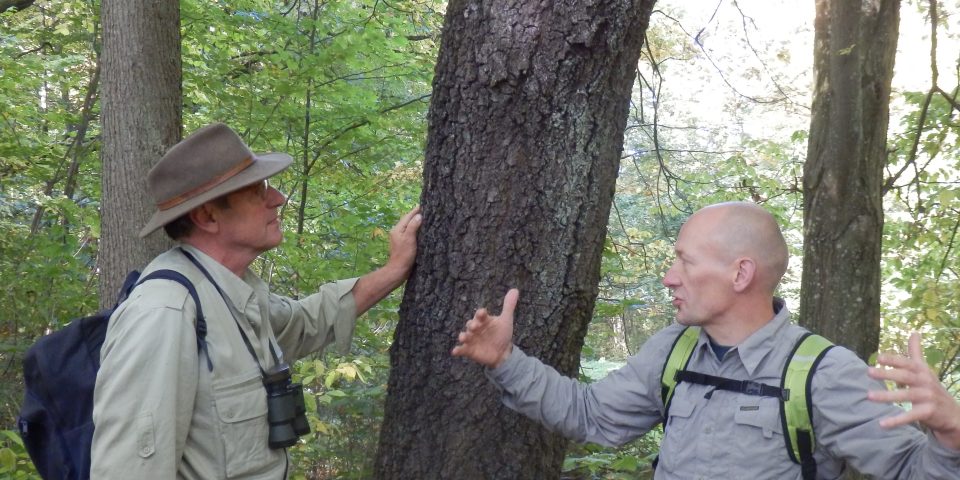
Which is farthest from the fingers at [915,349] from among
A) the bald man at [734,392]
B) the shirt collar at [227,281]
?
the shirt collar at [227,281]

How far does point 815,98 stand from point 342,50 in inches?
148

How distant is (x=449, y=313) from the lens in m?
2.58

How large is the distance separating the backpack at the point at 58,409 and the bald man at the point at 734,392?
99 centimetres

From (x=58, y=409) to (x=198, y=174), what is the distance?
778 millimetres

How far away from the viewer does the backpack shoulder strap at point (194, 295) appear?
7.18ft

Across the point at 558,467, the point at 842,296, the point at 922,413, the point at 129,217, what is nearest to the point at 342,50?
the point at 129,217

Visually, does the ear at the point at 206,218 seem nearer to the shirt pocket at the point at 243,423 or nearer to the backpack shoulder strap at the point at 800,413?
the shirt pocket at the point at 243,423

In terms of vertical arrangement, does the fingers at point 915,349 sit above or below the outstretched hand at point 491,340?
above

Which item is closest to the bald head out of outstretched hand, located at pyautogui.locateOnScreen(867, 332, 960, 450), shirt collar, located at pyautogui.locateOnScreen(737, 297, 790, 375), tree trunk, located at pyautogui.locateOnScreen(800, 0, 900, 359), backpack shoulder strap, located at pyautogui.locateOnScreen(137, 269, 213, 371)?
shirt collar, located at pyautogui.locateOnScreen(737, 297, 790, 375)

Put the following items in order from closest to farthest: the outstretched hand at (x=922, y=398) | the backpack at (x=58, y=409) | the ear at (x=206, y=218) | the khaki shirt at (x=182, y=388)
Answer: the outstretched hand at (x=922, y=398) → the khaki shirt at (x=182, y=388) → the backpack at (x=58, y=409) → the ear at (x=206, y=218)

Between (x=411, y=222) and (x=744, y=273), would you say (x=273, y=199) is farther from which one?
(x=744, y=273)

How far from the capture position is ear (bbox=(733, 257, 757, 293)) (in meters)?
2.06

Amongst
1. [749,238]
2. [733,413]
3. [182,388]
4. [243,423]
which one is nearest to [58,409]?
[182,388]

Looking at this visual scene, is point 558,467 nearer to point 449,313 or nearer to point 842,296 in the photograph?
point 449,313
